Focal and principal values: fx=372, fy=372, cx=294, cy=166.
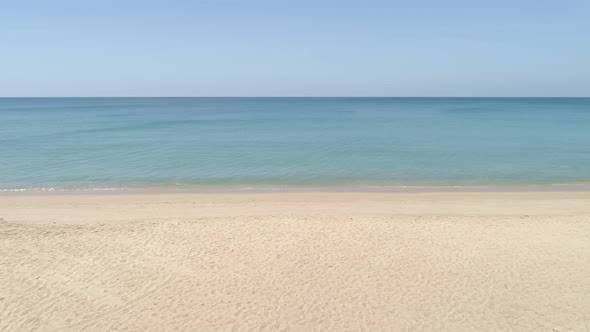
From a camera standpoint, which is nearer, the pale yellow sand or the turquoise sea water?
the pale yellow sand

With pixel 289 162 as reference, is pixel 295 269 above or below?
below

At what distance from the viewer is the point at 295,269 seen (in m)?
8.60

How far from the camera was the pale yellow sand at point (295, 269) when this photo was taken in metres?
6.83

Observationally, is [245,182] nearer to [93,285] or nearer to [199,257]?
[199,257]

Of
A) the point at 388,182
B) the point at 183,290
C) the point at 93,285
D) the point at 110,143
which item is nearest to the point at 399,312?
the point at 183,290

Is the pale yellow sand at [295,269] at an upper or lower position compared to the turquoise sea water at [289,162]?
lower

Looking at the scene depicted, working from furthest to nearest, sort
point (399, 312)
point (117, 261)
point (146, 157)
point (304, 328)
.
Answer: point (146, 157)
point (117, 261)
point (399, 312)
point (304, 328)

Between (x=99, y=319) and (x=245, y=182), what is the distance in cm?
1214

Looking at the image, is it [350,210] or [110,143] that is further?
[110,143]

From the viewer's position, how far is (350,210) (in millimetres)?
13633

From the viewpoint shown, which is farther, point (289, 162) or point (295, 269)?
point (289, 162)

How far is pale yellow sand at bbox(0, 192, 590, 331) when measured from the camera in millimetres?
6828

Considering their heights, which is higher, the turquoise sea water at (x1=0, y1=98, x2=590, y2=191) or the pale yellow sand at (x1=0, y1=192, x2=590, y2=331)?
the turquoise sea water at (x1=0, y1=98, x2=590, y2=191)

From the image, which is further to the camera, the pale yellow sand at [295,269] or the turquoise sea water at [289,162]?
the turquoise sea water at [289,162]
